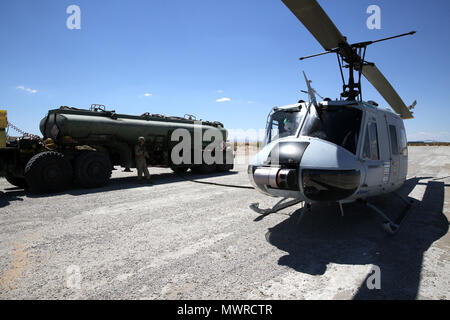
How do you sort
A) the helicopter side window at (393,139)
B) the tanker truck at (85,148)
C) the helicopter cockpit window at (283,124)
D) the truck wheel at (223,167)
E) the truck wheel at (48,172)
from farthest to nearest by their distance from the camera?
the truck wheel at (223,167) < the tanker truck at (85,148) < the truck wheel at (48,172) < the helicopter side window at (393,139) < the helicopter cockpit window at (283,124)

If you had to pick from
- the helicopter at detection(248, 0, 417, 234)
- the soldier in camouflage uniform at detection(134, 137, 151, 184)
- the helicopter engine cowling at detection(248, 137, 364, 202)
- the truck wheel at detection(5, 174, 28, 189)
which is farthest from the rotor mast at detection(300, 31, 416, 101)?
the truck wheel at detection(5, 174, 28, 189)

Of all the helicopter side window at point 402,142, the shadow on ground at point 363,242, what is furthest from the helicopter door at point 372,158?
the helicopter side window at point 402,142

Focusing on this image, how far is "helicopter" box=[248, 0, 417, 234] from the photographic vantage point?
13.0 ft

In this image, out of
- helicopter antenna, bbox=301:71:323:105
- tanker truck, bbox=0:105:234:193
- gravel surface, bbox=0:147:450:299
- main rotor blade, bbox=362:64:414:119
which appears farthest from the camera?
tanker truck, bbox=0:105:234:193

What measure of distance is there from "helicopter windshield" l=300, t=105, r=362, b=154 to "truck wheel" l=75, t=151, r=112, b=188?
24.8 ft

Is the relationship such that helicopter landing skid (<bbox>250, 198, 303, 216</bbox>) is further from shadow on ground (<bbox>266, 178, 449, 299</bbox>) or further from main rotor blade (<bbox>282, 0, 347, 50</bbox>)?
main rotor blade (<bbox>282, 0, 347, 50</bbox>)

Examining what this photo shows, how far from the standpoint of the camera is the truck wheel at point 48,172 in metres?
8.05

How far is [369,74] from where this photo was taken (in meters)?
7.42

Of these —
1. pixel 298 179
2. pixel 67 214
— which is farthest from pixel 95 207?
pixel 298 179

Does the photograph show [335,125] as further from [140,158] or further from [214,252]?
[140,158]

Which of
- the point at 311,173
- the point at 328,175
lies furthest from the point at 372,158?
the point at 311,173

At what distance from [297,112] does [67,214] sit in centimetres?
527

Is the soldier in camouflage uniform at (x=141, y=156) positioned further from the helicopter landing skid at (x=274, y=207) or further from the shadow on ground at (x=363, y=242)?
the shadow on ground at (x=363, y=242)

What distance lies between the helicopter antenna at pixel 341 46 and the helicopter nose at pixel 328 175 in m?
2.07
